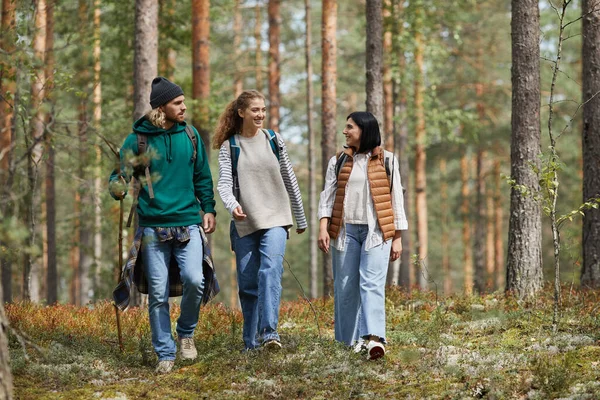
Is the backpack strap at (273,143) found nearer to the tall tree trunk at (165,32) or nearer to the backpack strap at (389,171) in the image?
the backpack strap at (389,171)

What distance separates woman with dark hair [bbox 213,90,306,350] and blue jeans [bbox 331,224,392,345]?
1.74ft

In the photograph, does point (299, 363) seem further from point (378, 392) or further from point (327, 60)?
point (327, 60)

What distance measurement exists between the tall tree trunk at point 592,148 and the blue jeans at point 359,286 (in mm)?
4973

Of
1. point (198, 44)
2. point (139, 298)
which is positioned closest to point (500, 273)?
point (198, 44)

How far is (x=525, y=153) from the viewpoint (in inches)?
386

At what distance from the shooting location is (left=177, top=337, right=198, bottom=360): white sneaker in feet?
22.7

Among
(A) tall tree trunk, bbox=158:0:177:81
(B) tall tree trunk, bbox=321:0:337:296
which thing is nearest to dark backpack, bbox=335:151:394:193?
(B) tall tree trunk, bbox=321:0:337:296

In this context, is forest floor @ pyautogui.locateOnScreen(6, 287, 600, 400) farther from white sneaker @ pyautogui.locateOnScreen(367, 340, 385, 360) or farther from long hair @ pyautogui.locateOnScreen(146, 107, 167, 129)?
long hair @ pyautogui.locateOnScreen(146, 107, 167, 129)

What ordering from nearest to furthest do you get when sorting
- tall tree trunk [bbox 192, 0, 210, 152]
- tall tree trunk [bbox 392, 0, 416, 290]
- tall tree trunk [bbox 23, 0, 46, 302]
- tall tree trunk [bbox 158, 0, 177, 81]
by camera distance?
tall tree trunk [bbox 23, 0, 46, 302], tall tree trunk [bbox 192, 0, 210, 152], tall tree trunk [bbox 158, 0, 177, 81], tall tree trunk [bbox 392, 0, 416, 290]

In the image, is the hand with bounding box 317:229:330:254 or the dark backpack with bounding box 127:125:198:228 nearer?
the dark backpack with bounding box 127:125:198:228

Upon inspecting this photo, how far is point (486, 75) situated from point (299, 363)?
76.8 ft

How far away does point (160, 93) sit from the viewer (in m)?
6.75

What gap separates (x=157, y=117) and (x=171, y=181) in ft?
1.98

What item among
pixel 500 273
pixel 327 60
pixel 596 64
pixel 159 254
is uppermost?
pixel 327 60
